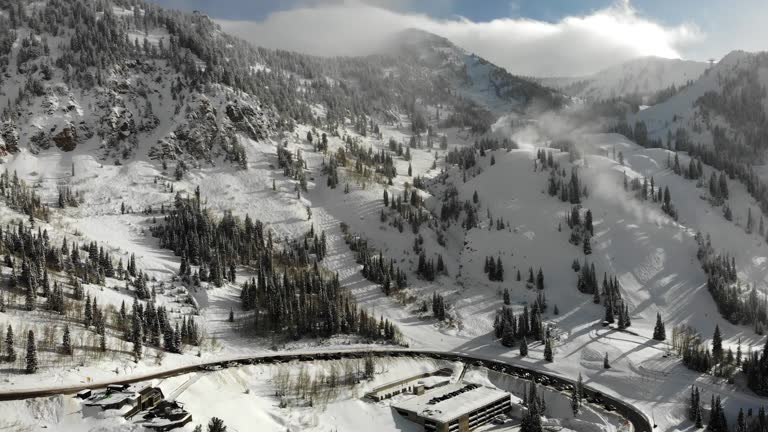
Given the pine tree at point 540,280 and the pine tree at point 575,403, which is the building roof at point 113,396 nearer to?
the pine tree at point 575,403

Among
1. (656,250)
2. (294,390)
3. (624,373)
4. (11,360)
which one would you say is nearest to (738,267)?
(656,250)

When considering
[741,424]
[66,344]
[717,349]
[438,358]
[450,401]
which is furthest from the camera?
[717,349]

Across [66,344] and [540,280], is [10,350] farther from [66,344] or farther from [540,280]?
[540,280]

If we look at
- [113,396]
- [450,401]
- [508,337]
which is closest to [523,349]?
[508,337]

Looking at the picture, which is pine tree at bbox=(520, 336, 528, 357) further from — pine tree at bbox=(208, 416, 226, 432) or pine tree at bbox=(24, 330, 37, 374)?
pine tree at bbox=(24, 330, 37, 374)

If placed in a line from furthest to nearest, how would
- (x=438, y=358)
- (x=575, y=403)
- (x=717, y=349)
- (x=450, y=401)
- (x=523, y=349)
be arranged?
(x=523, y=349), (x=717, y=349), (x=438, y=358), (x=575, y=403), (x=450, y=401)

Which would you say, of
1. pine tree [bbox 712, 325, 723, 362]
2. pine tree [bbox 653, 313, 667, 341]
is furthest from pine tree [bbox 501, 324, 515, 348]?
pine tree [bbox 712, 325, 723, 362]
